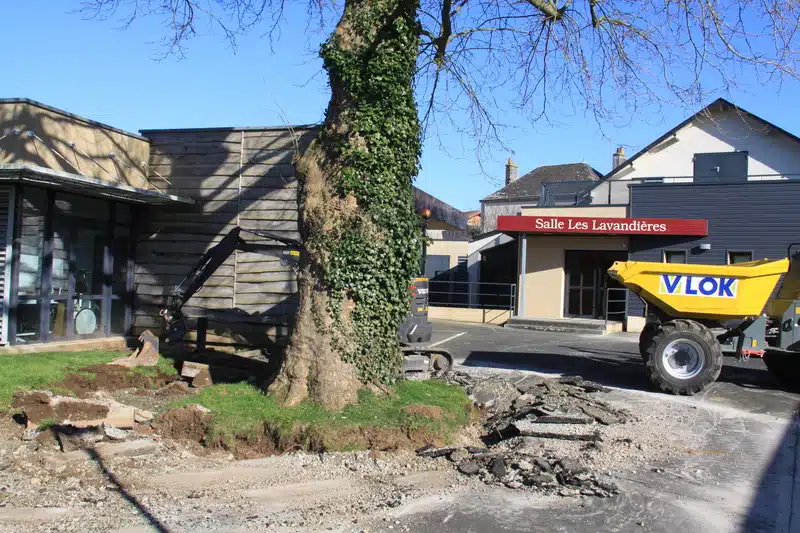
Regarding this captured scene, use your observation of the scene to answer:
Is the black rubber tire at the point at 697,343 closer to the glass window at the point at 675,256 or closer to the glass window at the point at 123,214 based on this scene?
the glass window at the point at 123,214

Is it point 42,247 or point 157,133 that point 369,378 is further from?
point 157,133

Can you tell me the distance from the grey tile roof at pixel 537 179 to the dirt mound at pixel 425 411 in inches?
1502

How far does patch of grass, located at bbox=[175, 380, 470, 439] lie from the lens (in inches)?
299

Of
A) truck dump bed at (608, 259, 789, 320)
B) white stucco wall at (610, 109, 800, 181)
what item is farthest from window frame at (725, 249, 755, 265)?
truck dump bed at (608, 259, 789, 320)

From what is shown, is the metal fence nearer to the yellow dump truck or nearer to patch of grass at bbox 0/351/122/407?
the yellow dump truck

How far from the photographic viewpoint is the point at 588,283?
25.2 meters

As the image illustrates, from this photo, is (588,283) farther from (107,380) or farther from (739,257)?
(107,380)

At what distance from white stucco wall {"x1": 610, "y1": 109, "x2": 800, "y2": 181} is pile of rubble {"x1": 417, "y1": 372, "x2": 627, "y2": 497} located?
20.4m

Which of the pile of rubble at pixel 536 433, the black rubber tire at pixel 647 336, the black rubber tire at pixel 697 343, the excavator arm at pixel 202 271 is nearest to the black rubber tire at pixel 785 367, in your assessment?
the black rubber tire at pixel 697 343

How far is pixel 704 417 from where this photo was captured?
9.35m

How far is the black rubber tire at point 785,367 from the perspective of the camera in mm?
11820

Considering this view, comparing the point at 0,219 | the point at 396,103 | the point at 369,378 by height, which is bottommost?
the point at 369,378

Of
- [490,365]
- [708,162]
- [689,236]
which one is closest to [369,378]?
[490,365]

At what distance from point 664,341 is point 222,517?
7661mm
